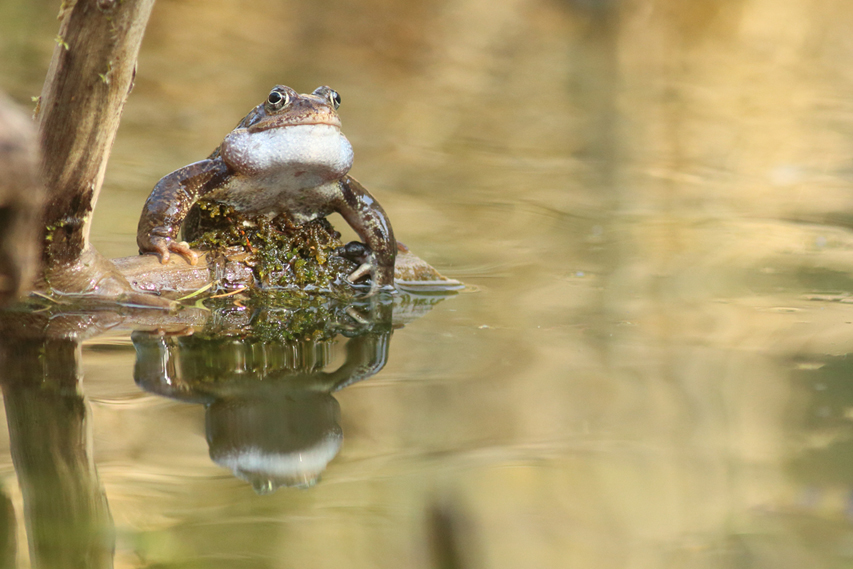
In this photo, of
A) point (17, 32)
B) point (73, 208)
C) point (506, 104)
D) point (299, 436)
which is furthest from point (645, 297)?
point (17, 32)

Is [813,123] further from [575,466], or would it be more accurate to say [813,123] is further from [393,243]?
[575,466]

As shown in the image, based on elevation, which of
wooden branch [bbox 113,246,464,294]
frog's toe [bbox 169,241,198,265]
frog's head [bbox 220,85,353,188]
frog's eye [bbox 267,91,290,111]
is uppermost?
frog's eye [bbox 267,91,290,111]

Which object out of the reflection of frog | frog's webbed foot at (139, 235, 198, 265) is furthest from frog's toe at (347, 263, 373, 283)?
frog's webbed foot at (139, 235, 198, 265)

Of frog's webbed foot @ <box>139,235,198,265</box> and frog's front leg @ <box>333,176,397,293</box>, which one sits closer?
frog's webbed foot @ <box>139,235,198,265</box>

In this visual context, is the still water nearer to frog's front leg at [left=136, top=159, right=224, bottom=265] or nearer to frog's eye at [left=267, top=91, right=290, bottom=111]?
frog's front leg at [left=136, top=159, right=224, bottom=265]

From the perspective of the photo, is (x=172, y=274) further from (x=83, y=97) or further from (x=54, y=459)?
(x=54, y=459)

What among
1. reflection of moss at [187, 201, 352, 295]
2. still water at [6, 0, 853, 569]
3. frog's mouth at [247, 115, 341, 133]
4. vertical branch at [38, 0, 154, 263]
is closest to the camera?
still water at [6, 0, 853, 569]

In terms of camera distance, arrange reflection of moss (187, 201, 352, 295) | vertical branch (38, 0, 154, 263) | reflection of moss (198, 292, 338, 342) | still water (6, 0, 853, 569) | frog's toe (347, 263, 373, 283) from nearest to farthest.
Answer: still water (6, 0, 853, 569) < vertical branch (38, 0, 154, 263) < reflection of moss (198, 292, 338, 342) < reflection of moss (187, 201, 352, 295) < frog's toe (347, 263, 373, 283)

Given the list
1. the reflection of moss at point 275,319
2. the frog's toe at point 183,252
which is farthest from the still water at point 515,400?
the frog's toe at point 183,252

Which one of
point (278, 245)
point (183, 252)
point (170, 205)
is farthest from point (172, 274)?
point (278, 245)
